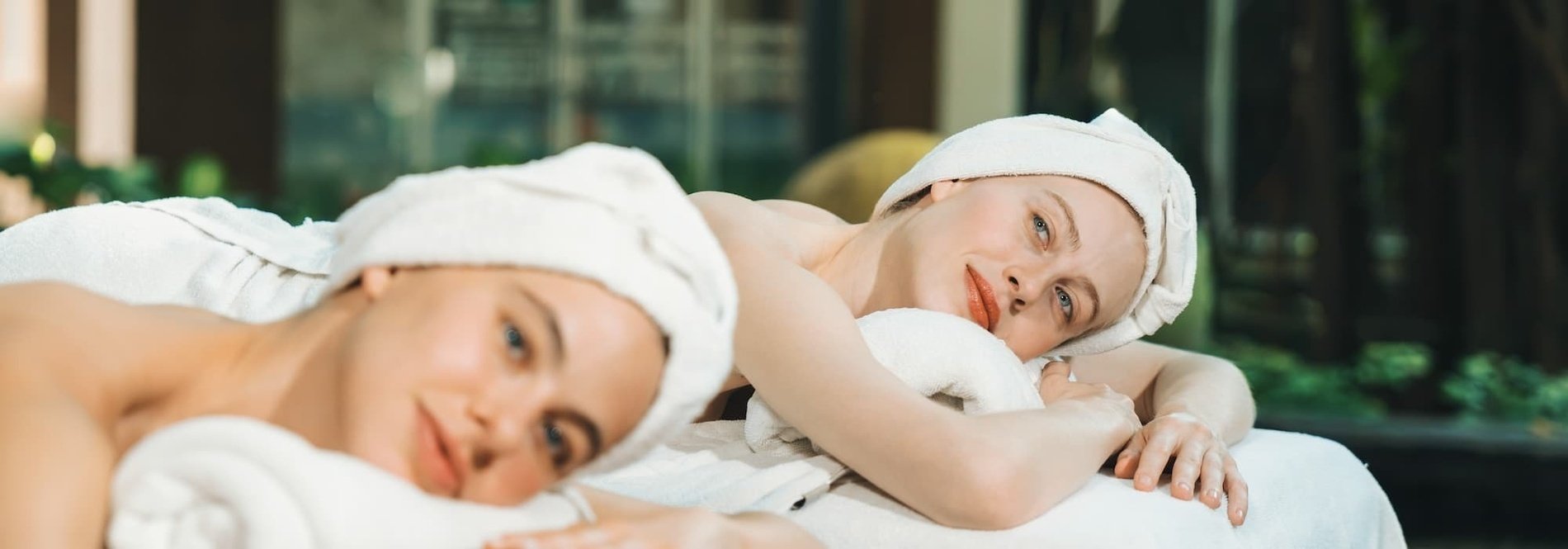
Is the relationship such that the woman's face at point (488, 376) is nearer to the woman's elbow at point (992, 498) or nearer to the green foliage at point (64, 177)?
the woman's elbow at point (992, 498)

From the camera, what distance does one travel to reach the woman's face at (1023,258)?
1811mm

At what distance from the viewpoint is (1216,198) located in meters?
5.20

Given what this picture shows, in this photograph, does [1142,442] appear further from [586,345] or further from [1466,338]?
[1466,338]

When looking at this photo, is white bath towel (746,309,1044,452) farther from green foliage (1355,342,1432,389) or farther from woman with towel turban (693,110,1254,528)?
green foliage (1355,342,1432,389)

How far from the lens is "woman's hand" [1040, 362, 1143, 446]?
166 cm

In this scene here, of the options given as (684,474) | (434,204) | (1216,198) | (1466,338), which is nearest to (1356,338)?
(1466,338)

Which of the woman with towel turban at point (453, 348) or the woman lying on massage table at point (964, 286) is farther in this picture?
the woman lying on massage table at point (964, 286)

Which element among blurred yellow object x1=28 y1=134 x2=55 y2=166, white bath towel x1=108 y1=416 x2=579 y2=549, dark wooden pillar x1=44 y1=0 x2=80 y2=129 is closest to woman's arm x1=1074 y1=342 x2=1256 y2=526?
white bath towel x1=108 y1=416 x2=579 y2=549

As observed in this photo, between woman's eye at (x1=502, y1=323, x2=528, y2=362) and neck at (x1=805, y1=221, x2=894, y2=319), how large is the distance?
2.93 ft

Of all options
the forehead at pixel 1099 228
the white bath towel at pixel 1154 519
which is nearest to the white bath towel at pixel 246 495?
the white bath towel at pixel 1154 519

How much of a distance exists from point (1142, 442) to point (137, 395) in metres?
1.05

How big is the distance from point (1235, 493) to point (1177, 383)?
38 centimetres

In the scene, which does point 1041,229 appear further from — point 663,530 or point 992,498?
point 663,530

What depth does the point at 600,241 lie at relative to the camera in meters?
1.05
